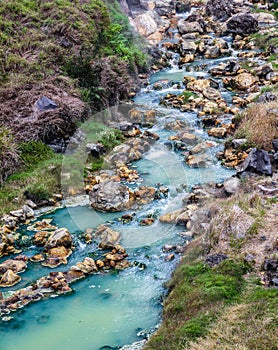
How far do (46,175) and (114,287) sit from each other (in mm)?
4324

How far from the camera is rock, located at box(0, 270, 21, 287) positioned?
734 cm

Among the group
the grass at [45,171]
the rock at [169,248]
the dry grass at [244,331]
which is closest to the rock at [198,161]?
the grass at [45,171]

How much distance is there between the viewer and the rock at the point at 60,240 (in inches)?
325

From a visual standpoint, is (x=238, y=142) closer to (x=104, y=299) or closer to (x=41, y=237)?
(x=41, y=237)

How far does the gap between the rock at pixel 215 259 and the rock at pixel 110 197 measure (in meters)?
3.29

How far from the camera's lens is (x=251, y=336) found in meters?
4.90

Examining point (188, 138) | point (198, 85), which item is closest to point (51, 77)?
point (188, 138)

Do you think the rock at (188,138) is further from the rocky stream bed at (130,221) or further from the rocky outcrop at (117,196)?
the rocky outcrop at (117,196)

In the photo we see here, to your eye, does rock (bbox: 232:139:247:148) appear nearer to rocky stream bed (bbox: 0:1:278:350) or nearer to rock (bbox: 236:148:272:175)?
rocky stream bed (bbox: 0:1:278:350)

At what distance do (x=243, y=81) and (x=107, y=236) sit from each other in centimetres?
901

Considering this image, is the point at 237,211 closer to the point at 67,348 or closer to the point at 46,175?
the point at 67,348

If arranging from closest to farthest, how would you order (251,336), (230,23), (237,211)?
(251,336) < (237,211) < (230,23)

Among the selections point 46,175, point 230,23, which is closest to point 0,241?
point 46,175

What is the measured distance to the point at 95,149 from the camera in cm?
1183
